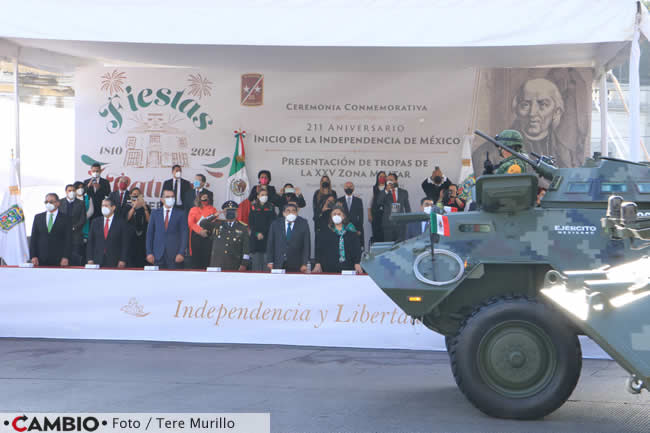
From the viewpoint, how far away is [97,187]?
1407 centimetres

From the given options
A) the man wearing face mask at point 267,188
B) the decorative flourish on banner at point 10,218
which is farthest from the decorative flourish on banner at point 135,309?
the man wearing face mask at point 267,188

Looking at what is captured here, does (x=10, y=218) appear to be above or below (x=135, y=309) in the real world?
above

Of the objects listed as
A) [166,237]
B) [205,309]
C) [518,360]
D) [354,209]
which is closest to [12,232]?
[166,237]

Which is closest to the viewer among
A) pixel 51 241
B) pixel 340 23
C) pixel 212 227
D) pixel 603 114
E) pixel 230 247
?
pixel 340 23

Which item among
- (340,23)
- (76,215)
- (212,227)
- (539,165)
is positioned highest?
(340,23)

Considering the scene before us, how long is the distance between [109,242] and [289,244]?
2.64 m

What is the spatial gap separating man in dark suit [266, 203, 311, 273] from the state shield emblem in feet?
13.0

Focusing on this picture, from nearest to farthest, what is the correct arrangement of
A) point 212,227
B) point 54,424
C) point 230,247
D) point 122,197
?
point 54,424 < point 230,247 < point 212,227 < point 122,197

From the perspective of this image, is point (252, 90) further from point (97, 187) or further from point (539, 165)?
point (539, 165)

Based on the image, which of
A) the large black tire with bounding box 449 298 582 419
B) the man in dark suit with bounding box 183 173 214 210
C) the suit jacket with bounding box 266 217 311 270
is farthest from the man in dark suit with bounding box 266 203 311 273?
the large black tire with bounding box 449 298 582 419

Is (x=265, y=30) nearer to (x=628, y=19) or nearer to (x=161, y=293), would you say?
(x=161, y=293)

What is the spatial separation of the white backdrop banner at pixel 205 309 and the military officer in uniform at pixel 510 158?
8.21 feet

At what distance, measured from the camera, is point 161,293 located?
998 cm

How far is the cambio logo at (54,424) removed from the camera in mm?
5039
